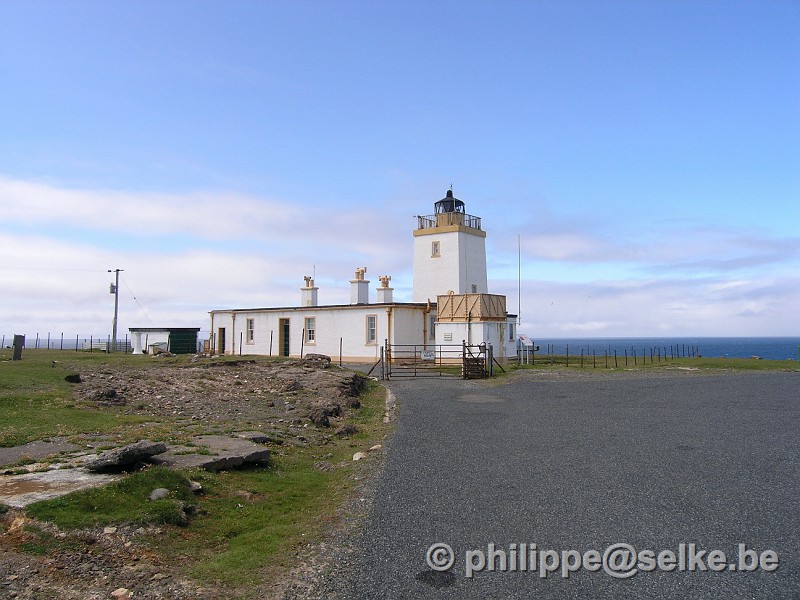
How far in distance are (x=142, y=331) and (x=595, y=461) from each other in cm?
3901

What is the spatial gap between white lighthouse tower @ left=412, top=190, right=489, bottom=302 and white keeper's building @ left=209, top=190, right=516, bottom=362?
0.19 feet

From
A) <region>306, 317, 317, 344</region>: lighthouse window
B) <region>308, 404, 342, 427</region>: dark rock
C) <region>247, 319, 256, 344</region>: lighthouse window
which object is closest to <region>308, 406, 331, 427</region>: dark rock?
<region>308, 404, 342, 427</region>: dark rock

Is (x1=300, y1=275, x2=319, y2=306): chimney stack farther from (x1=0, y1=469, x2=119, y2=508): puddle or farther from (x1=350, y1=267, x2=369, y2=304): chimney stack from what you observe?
(x1=0, y1=469, x2=119, y2=508): puddle

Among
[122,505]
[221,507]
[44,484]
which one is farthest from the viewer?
[221,507]

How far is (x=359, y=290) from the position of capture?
3894cm

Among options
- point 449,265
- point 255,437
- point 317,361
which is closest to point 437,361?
point 449,265

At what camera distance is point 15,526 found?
21.0 ft

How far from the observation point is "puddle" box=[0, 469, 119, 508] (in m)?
7.21

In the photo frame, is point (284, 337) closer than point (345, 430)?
No

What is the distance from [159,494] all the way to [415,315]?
28.0 meters

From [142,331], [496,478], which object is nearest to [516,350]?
[142,331]

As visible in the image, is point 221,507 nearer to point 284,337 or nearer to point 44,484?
point 44,484

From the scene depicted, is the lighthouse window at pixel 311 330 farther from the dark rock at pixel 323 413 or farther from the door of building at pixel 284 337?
the dark rock at pixel 323 413

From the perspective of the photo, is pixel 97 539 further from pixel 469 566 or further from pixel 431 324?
pixel 431 324
